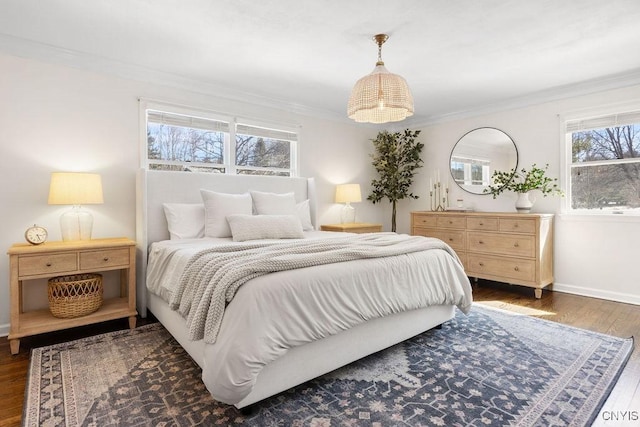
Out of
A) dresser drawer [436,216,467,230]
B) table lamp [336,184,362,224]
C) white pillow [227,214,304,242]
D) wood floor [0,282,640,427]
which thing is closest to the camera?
wood floor [0,282,640,427]

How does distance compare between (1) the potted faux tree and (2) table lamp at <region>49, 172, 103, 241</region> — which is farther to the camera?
(1) the potted faux tree

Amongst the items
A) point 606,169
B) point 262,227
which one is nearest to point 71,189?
point 262,227

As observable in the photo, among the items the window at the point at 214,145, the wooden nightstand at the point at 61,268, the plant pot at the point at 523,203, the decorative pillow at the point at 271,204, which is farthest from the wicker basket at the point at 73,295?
the plant pot at the point at 523,203

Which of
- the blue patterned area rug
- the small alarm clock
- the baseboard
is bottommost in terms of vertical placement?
the blue patterned area rug

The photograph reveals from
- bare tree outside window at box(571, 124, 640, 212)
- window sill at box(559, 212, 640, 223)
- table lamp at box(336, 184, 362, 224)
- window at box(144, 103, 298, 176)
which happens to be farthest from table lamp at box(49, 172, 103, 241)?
bare tree outside window at box(571, 124, 640, 212)

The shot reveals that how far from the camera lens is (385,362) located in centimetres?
228

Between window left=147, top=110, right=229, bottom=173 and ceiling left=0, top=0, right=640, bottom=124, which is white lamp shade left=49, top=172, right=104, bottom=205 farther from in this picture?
ceiling left=0, top=0, right=640, bottom=124

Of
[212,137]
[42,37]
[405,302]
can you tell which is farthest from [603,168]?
[42,37]

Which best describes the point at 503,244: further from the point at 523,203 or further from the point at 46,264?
the point at 46,264

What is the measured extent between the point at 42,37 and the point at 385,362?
3.63 meters

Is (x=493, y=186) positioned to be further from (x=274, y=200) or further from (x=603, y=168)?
(x=274, y=200)

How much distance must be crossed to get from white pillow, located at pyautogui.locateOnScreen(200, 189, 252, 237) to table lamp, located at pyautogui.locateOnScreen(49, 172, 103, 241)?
886 mm

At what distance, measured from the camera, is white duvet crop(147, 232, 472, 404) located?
5.20 ft

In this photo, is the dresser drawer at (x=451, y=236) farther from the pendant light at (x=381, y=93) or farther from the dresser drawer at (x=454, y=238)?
the pendant light at (x=381, y=93)
